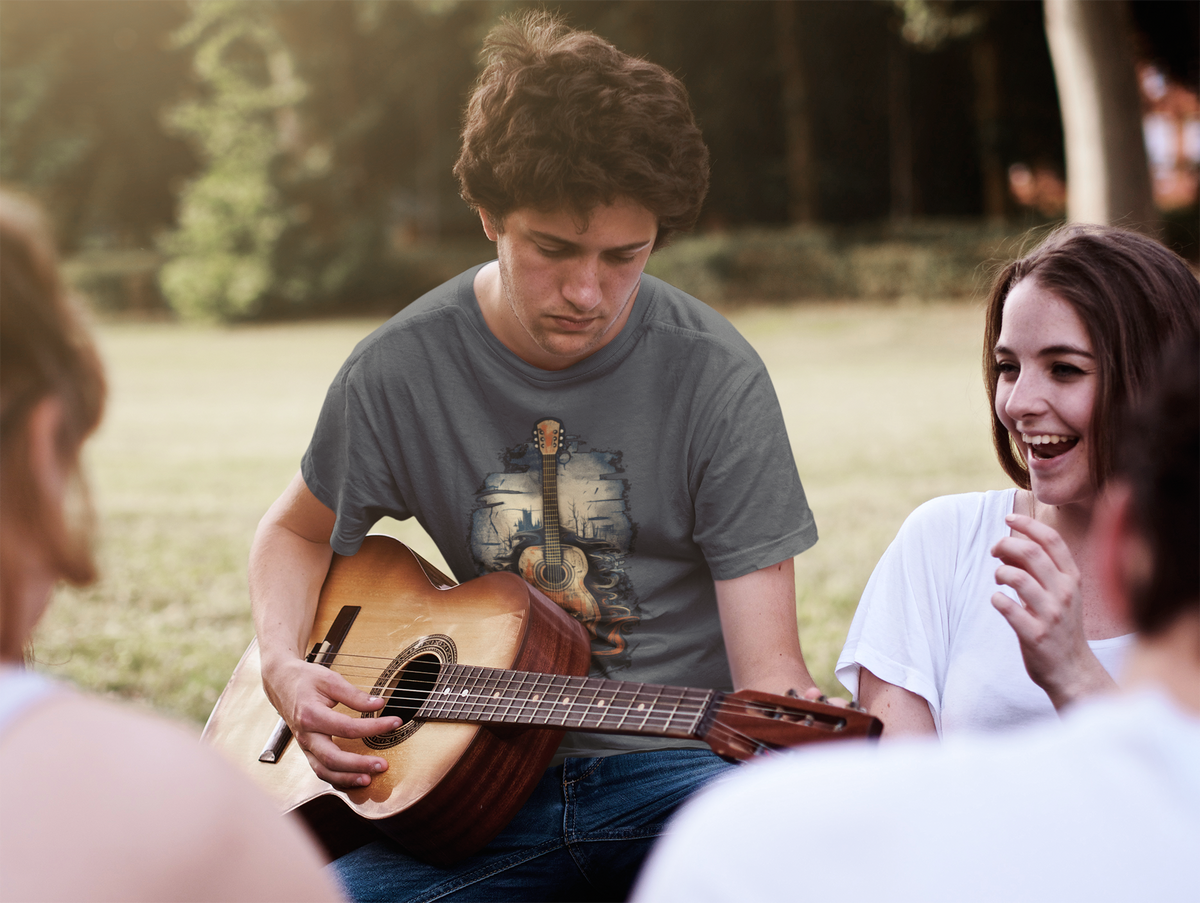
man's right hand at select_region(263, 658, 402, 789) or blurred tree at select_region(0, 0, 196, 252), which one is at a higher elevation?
blurred tree at select_region(0, 0, 196, 252)

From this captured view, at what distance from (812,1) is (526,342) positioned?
75.5 ft

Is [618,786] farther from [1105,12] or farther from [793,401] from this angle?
[793,401]

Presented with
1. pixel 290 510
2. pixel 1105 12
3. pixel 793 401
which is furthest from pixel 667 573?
pixel 793 401

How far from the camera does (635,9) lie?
2109cm

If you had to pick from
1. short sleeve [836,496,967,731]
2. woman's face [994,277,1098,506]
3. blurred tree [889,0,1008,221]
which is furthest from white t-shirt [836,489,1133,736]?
blurred tree [889,0,1008,221]

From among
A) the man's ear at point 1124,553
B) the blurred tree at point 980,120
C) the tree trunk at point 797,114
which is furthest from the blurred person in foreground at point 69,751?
the tree trunk at point 797,114

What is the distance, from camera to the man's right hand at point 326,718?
2.31 metres

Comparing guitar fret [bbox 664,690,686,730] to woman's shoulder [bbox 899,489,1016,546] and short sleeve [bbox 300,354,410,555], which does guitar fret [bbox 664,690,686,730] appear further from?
short sleeve [bbox 300,354,410,555]

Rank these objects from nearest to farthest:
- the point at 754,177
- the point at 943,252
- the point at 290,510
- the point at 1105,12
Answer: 1. the point at 290,510
2. the point at 1105,12
3. the point at 943,252
4. the point at 754,177

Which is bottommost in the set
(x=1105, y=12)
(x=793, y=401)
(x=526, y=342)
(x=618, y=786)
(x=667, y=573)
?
(x=793, y=401)

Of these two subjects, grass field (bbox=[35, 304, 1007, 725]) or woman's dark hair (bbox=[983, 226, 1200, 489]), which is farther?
grass field (bbox=[35, 304, 1007, 725])

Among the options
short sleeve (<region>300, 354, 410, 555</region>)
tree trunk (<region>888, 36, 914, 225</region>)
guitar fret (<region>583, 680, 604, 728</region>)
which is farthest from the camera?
tree trunk (<region>888, 36, 914, 225</region>)

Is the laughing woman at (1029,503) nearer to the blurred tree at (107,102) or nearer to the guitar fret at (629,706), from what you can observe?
the guitar fret at (629,706)

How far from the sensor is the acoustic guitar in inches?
77.2
